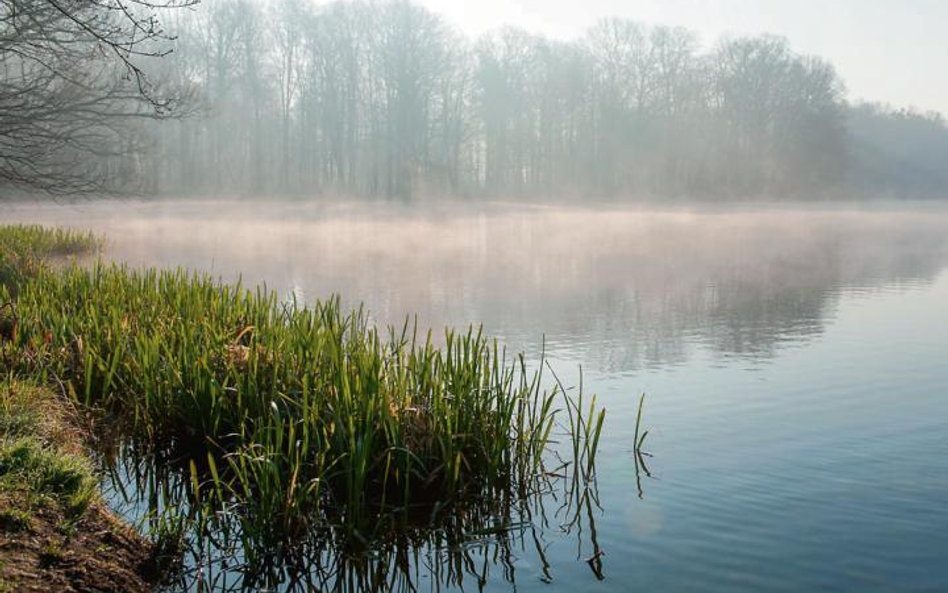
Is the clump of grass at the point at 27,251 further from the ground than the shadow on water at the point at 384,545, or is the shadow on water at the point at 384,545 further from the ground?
the clump of grass at the point at 27,251

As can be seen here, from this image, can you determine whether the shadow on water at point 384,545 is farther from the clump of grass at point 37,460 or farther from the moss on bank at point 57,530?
the clump of grass at point 37,460

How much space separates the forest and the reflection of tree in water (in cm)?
1176

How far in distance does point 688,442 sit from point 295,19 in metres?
48.6

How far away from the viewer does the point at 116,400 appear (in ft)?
19.9

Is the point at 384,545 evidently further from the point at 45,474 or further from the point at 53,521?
the point at 45,474

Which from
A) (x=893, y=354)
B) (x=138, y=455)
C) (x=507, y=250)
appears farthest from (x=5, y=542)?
(x=507, y=250)

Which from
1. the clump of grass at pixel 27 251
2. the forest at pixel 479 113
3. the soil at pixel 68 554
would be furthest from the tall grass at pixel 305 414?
the forest at pixel 479 113

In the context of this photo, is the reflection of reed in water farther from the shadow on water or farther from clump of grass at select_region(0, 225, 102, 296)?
clump of grass at select_region(0, 225, 102, 296)

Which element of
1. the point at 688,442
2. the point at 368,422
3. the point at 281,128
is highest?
the point at 281,128

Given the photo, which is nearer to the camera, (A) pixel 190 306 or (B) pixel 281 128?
(A) pixel 190 306

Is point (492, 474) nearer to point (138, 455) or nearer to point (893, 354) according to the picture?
point (138, 455)

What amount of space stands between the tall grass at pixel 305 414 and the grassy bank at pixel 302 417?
0.01m

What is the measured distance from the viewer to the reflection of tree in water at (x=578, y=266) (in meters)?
11.9

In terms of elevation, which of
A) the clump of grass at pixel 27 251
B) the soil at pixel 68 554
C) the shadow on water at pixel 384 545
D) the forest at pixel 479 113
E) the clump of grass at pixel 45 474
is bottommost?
the shadow on water at pixel 384 545
